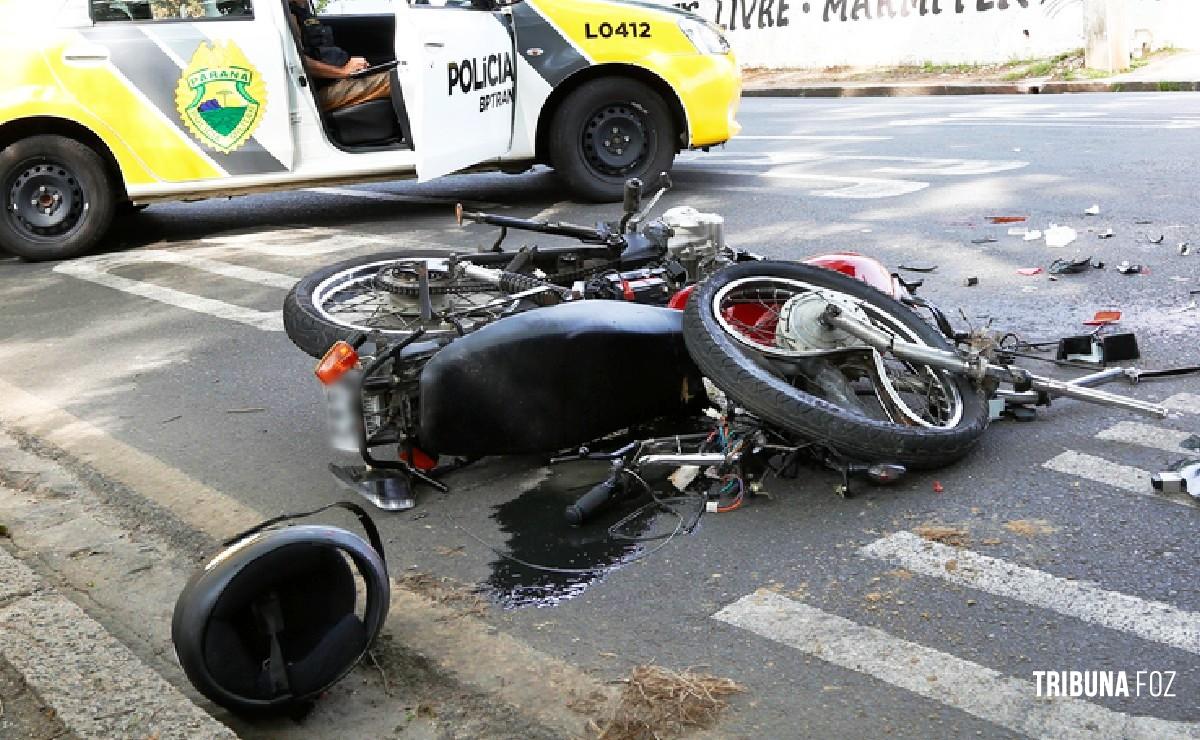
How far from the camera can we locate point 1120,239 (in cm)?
752

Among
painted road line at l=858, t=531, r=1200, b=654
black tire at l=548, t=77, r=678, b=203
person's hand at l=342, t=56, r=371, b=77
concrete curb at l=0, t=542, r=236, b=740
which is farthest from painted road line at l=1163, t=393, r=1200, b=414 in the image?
person's hand at l=342, t=56, r=371, b=77

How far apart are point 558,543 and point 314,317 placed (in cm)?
190

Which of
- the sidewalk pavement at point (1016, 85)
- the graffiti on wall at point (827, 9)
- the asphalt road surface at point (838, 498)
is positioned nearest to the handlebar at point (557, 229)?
the asphalt road surface at point (838, 498)

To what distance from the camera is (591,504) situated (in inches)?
162

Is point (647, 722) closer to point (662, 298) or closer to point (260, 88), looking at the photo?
point (662, 298)

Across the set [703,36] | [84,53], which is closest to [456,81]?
[703,36]

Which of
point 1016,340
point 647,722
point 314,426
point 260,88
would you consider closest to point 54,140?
point 260,88

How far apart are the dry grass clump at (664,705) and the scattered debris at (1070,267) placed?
4503 mm

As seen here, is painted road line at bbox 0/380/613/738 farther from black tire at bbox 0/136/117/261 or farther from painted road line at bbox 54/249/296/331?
black tire at bbox 0/136/117/261

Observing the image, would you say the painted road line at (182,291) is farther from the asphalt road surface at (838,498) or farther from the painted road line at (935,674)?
the painted road line at (935,674)

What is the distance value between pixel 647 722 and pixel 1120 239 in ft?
18.4

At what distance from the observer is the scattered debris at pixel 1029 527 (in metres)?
3.82

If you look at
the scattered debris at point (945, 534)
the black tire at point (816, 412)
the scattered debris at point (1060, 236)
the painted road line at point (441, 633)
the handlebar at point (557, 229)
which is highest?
the handlebar at point (557, 229)

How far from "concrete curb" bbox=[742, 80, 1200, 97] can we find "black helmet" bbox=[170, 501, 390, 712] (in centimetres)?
1761
